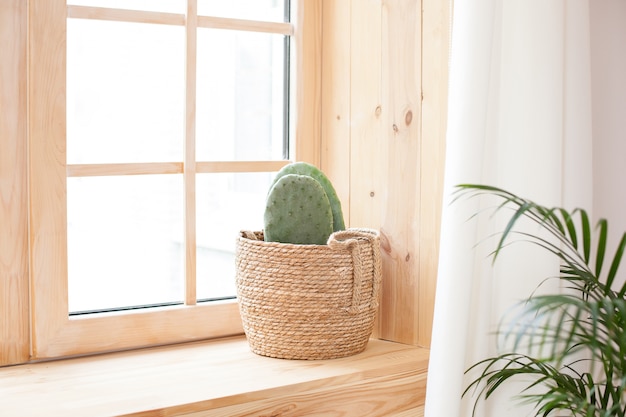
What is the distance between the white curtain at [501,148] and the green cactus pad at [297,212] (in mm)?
281

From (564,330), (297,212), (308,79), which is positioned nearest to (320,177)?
(297,212)

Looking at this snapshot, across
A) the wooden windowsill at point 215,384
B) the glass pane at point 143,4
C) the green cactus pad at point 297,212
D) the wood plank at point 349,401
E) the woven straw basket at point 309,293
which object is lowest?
the wood plank at point 349,401

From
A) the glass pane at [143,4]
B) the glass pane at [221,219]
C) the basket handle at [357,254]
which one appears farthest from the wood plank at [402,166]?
the glass pane at [143,4]

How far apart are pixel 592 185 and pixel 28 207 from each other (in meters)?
1.07

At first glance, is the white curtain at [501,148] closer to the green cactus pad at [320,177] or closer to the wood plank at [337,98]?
the green cactus pad at [320,177]

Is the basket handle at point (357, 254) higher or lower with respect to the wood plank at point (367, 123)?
lower

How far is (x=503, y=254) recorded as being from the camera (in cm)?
142

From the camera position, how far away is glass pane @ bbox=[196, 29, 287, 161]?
1.81 metres

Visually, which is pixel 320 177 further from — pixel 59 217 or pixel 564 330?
pixel 564 330

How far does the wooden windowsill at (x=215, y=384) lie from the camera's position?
134 cm

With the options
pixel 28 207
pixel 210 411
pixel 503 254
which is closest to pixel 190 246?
pixel 28 207

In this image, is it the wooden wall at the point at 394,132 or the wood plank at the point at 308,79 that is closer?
the wooden wall at the point at 394,132

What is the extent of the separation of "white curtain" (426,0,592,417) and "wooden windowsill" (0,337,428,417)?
176mm

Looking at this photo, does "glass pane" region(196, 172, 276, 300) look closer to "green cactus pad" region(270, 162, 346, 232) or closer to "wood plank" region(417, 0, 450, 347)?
"green cactus pad" region(270, 162, 346, 232)
